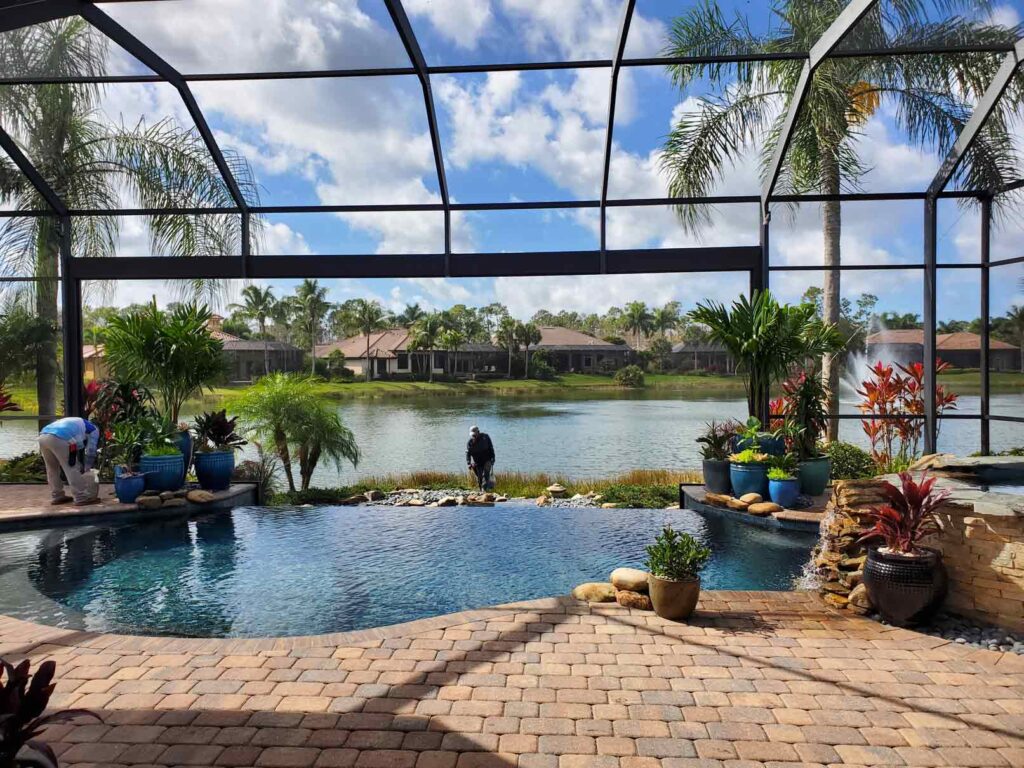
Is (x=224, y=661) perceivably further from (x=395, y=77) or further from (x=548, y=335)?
(x=548, y=335)

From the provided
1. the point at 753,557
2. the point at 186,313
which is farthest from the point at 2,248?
the point at 753,557

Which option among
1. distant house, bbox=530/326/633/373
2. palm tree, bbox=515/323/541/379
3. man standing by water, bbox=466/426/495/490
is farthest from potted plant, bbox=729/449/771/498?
distant house, bbox=530/326/633/373

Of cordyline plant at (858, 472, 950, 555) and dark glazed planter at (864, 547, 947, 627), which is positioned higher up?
cordyline plant at (858, 472, 950, 555)

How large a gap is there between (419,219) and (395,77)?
1943 mm

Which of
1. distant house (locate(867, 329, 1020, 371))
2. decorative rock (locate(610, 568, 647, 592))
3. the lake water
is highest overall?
distant house (locate(867, 329, 1020, 371))

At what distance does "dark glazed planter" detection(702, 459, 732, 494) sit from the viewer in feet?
26.1

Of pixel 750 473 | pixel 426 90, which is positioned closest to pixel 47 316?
pixel 426 90

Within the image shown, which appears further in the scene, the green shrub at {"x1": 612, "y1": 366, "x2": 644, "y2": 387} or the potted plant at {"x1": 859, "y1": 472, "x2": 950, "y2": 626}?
the green shrub at {"x1": 612, "y1": 366, "x2": 644, "y2": 387}

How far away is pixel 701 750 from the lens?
8.66 ft

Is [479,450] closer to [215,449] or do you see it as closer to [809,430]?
[215,449]

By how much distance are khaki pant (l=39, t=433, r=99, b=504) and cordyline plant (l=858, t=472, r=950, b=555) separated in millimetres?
7489

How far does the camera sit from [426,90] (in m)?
7.44

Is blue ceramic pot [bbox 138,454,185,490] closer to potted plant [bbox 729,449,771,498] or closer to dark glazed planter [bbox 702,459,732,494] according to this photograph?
dark glazed planter [bbox 702,459,732,494]

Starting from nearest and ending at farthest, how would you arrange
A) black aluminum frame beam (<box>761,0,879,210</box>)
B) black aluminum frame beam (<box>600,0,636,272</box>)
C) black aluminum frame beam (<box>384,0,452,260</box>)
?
black aluminum frame beam (<box>761,0,879,210</box>), black aluminum frame beam (<box>384,0,452,260</box>), black aluminum frame beam (<box>600,0,636,272</box>)
